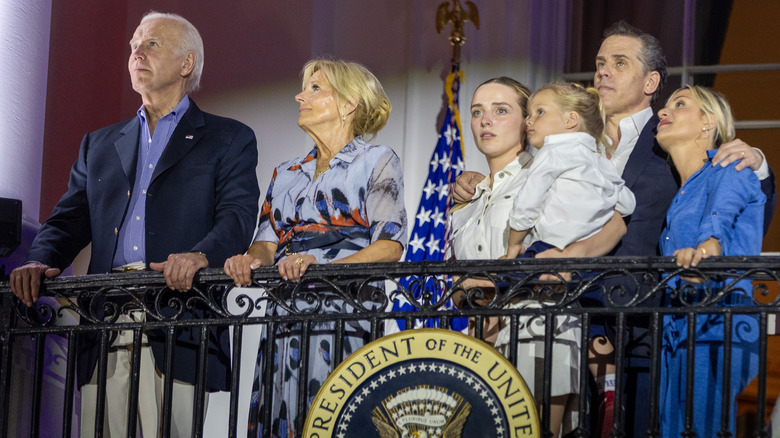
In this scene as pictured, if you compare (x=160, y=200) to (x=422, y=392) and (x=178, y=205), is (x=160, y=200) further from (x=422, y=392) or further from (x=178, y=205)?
(x=422, y=392)

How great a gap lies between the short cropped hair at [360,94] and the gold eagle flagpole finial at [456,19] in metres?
2.63

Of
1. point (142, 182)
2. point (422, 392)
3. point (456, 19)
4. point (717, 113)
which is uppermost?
point (456, 19)

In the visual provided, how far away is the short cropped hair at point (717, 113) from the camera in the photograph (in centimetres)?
482

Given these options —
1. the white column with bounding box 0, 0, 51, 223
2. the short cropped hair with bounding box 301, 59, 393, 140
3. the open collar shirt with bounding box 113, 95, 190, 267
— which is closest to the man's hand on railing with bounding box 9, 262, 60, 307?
the open collar shirt with bounding box 113, 95, 190, 267

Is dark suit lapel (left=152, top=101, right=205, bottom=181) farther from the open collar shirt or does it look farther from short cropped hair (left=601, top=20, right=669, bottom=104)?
short cropped hair (left=601, top=20, right=669, bottom=104)

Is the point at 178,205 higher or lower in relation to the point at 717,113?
lower

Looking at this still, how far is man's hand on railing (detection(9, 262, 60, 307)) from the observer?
16.4 ft

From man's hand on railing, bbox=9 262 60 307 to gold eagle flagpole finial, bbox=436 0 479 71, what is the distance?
3379mm

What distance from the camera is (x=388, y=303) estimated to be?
14.9 feet

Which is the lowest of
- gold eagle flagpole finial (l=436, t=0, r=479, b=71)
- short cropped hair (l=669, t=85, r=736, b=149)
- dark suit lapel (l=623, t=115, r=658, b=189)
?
dark suit lapel (l=623, t=115, r=658, b=189)

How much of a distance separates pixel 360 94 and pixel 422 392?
1343 mm

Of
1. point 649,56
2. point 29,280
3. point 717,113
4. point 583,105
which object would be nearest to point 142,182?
point 29,280

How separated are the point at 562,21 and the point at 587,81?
42 centimetres

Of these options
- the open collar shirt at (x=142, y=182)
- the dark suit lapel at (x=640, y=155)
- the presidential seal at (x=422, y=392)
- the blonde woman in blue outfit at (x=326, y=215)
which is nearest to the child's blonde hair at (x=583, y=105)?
the dark suit lapel at (x=640, y=155)
